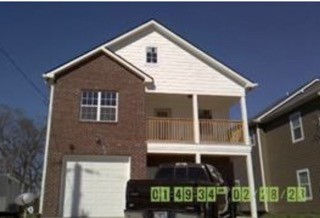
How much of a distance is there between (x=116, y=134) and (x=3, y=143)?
31449 millimetres

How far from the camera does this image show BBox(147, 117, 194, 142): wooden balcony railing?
1975 cm

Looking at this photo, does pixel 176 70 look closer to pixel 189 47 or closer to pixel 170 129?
pixel 189 47

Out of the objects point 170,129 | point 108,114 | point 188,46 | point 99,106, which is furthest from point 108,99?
point 188,46

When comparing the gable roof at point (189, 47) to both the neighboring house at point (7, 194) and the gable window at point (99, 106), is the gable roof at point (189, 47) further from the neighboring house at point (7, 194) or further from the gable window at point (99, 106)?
the neighboring house at point (7, 194)

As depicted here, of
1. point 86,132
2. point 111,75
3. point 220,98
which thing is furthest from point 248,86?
point 86,132

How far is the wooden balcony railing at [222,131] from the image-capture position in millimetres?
20406

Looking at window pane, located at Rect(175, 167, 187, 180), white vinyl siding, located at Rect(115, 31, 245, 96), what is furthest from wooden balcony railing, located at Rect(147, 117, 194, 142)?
window pane, located at Rect(175, 167, 187, 180)

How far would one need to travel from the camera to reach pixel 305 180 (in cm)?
2180

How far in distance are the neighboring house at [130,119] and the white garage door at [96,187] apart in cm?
4

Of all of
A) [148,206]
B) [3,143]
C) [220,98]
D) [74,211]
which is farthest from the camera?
[3,143]

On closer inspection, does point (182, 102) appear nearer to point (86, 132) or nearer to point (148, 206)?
point (86, 132)

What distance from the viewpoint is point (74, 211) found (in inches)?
684

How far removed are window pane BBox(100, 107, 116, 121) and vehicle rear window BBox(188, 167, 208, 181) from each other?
6.32m

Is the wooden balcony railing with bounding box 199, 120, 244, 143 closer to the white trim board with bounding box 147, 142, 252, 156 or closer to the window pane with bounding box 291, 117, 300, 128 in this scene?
the white trim board with bounding box 147, 142, 252, 156
